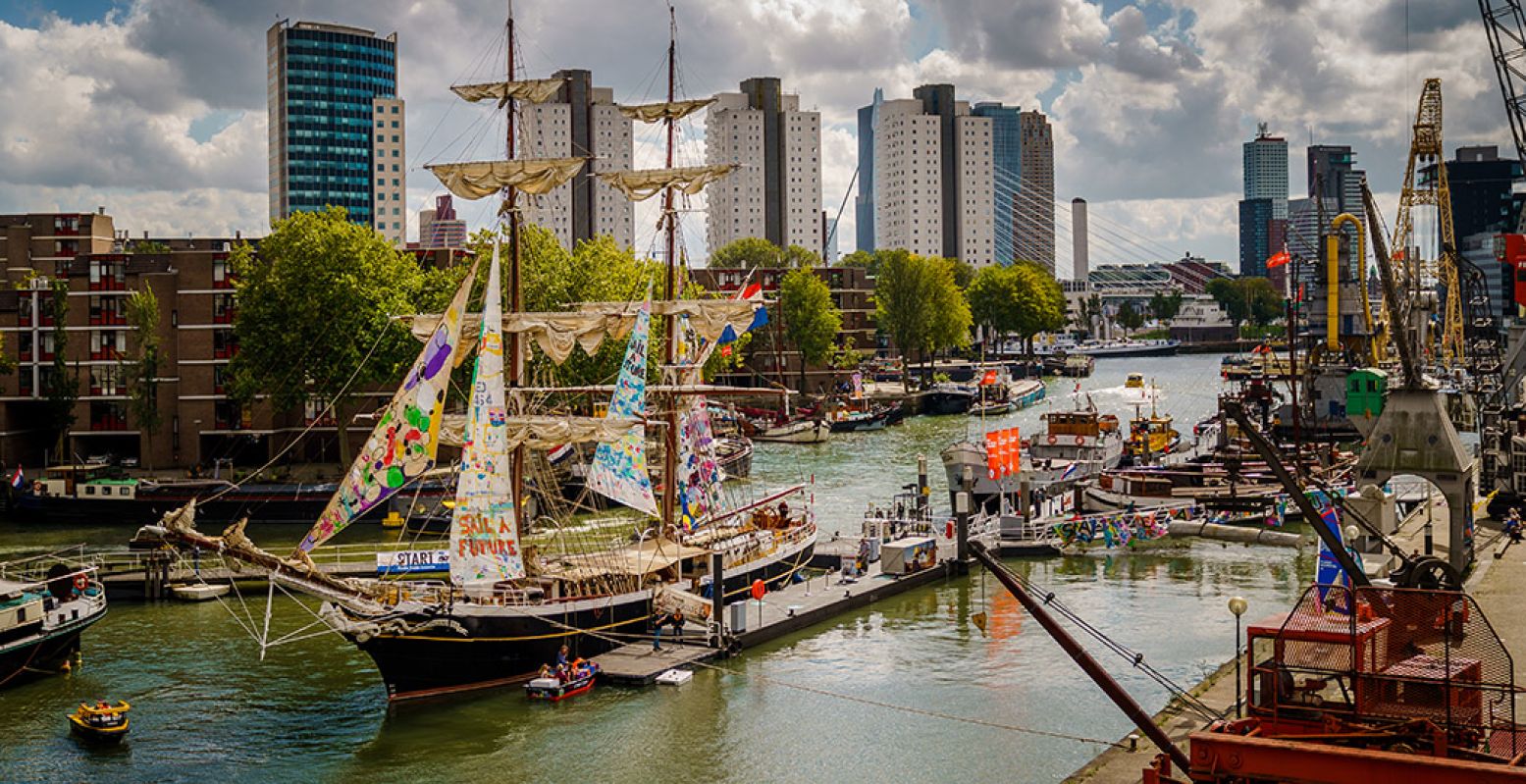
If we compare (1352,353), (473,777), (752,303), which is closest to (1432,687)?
(473,777)

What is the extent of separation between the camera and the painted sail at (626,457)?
159ft

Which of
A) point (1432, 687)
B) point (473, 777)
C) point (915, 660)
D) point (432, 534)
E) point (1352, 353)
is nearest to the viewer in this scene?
point (1432, 687)

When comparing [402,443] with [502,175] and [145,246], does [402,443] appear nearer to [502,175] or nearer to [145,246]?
[502,175]

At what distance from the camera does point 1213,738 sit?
20.8 metres

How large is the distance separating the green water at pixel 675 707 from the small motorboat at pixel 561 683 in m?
0.45

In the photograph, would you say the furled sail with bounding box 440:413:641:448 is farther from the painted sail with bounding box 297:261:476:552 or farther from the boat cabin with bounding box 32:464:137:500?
the boat cabin with bounding box 32:464:137:500

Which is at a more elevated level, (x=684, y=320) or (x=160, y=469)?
(x=684, y=320)

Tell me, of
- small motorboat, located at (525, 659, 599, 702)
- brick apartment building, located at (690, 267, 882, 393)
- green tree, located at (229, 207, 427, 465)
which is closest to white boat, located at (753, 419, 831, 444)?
brick apartment building, located at (690, 267, 882, 393)

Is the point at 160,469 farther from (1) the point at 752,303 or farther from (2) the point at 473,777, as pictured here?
(2) the point at 473,777

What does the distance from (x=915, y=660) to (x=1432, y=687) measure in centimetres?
2183

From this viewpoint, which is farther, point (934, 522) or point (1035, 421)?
point (1035, 421)

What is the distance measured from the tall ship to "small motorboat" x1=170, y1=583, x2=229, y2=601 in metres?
7.81

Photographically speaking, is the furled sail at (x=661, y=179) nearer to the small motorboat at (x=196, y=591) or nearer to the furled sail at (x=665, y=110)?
the furled sail at (x=665, y=110)

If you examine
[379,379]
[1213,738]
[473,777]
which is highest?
[379,379]
